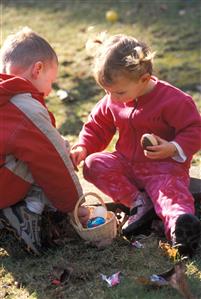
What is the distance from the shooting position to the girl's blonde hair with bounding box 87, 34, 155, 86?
3.16 metres

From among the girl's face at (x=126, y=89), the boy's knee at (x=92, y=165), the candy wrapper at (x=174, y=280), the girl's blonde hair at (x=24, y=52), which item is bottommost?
the candy wrapper at (x=174, y=280)

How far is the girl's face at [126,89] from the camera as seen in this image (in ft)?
10.5

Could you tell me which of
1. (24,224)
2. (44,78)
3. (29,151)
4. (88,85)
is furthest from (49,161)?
(88,85)

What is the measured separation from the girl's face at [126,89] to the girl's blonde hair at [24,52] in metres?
0.35

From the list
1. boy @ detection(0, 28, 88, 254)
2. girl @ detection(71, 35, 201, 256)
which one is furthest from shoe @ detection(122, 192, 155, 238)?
boy @ detection(0, 28, 88, 254)

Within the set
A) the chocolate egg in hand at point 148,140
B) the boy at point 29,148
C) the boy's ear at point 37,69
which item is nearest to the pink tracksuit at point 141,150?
the chocolate egg in hand at point 148,140

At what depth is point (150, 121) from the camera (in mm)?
3361

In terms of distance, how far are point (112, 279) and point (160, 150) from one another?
0.69 metres

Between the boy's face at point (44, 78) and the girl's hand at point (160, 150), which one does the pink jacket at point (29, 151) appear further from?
the girl's hand at point (160, 150)

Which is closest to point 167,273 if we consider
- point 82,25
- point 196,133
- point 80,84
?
point 196,133

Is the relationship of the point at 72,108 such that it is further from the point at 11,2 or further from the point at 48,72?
the point at 11,2

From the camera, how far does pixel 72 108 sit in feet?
16.6

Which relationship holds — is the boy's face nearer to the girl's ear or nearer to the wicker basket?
the girl's ear

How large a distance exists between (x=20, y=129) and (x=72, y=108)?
2045 millimetres
